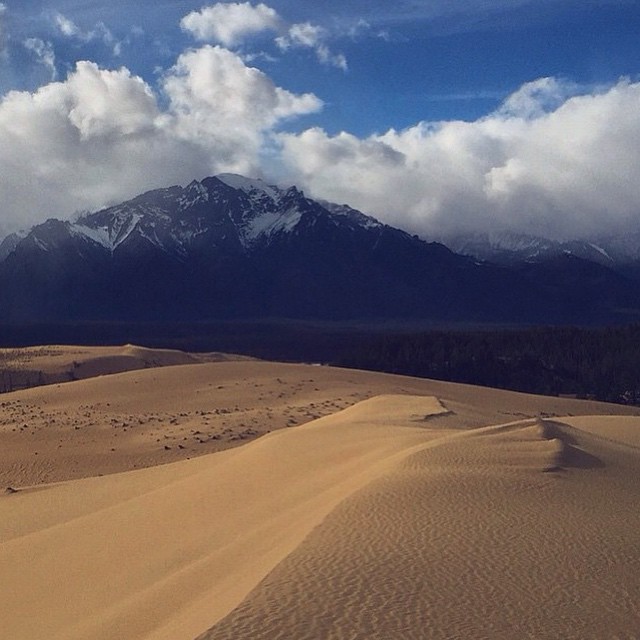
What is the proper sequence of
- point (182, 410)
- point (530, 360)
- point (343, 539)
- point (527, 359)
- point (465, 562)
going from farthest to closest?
point (527, 359)
point (530, 360)
point (182, 410)
point (343, 539)
point (465, 562)

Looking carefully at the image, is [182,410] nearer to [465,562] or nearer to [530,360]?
[465,562]

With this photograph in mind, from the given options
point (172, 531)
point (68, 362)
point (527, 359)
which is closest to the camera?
point (172, 531)

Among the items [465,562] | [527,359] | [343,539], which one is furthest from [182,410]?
[527,359]

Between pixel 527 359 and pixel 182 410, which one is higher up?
pixel 527 359

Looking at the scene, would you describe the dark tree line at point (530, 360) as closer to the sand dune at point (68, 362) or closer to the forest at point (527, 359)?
the forest at point (527, 359)

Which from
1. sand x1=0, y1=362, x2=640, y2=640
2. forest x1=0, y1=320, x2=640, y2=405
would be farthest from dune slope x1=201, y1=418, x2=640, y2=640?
forest x1=0, y1=320, x2=640, y2=405

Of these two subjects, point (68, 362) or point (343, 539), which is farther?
point (68, 362)

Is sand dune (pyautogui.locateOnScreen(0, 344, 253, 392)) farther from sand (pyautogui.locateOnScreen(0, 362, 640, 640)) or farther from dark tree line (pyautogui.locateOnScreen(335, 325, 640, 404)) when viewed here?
sand (pyautogui.locateOnScreen(0, 362, 640, 640))

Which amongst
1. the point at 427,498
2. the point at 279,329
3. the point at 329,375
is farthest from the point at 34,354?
the point at 279,329

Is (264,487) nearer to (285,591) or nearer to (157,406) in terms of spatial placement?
(285,591)
